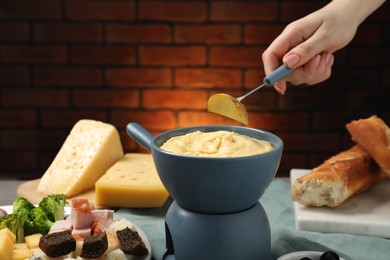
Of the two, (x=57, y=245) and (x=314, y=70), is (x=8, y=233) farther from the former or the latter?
(x=314, y=70)

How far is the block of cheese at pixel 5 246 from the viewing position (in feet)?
2.99

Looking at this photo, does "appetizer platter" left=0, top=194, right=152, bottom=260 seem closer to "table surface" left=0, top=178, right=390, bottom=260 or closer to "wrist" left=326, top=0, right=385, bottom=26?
"table surface" left=0, top=178, right=390, bottom=260

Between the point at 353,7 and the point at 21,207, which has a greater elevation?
the point at 353,7

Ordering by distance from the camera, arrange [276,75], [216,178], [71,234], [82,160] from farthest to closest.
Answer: [82,160], [276,75], [71,234], [216,178]

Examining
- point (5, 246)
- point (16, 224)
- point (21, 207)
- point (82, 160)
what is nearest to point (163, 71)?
point (82, 160)

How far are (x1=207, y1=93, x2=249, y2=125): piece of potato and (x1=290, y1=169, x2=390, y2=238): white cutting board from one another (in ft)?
1.02

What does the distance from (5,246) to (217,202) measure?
0.39 meters

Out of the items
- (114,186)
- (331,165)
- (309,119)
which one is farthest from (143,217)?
(309,119)

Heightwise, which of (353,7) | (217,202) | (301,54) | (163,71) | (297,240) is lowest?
(297,240)

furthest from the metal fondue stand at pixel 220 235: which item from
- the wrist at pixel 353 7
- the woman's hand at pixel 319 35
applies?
the wrist at pixel 353 7

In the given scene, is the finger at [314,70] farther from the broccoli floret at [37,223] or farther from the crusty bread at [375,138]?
the broccoli floret at [37,223]

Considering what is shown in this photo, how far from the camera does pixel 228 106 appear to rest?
1077 mm

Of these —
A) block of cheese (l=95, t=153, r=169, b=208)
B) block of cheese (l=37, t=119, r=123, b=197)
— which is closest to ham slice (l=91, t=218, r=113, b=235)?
block of cheese (l=95, t=153, r=169, b=208)

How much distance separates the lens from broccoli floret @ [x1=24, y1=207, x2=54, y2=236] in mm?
1073
